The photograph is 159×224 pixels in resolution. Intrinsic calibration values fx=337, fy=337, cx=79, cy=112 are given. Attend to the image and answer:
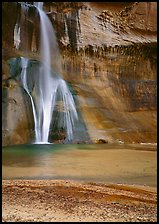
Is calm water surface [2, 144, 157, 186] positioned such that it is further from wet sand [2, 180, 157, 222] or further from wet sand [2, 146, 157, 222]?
wet sand [2, 180, 157, 222]

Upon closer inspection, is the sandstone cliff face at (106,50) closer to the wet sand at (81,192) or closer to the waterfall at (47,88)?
the waterfall at (47,88)

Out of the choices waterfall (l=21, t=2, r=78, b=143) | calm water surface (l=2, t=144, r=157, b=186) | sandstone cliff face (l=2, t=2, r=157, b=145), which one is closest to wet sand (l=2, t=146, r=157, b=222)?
calm water surface (l=2, t=144, r=157, b=186)

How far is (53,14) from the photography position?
14602 millimetres

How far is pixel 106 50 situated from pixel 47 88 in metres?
3.39

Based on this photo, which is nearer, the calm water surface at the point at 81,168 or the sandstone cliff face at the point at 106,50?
the calm water surface at the point at 81,168

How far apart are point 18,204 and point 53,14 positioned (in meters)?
11.9

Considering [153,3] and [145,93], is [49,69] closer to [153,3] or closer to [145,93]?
[145,93]

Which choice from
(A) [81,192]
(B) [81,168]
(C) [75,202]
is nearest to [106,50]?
(B) [81,168]

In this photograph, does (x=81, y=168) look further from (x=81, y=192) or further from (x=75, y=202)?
(x=75, y=202)

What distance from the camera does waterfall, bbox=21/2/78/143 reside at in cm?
1245

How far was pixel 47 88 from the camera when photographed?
1345cm

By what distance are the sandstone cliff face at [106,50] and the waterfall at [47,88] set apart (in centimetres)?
29

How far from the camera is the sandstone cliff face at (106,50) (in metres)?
14.1

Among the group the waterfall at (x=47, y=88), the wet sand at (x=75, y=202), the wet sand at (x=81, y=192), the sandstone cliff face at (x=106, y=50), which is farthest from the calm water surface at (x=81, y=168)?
the sandstone cliff face at (x=106, y=50)
